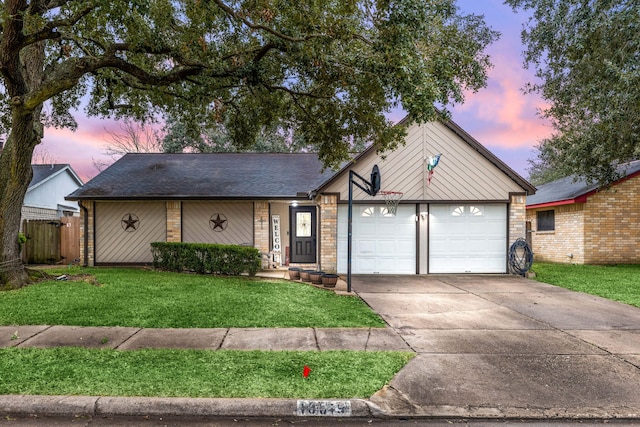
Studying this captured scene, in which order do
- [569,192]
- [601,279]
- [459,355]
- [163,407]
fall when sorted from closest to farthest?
[163,407] < [459,355] < [601,279] < [569,192]

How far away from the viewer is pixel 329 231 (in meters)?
12.7

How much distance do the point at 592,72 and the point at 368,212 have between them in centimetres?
943

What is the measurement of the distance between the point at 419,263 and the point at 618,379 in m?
8.73

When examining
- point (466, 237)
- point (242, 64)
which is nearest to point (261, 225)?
point (242, 64)

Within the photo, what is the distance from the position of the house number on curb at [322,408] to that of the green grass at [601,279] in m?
8.24

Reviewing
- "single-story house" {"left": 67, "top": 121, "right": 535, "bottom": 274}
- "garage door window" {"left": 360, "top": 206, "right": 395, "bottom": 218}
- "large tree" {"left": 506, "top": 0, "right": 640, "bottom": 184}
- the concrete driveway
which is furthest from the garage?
"large tree" {"left": 506, "top": 0, "right": 640, "bottom": 184}

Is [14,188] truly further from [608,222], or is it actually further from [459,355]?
[608,222]

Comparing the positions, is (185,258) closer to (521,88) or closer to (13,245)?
(13,245)

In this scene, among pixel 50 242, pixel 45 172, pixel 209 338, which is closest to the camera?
pixel 209 338

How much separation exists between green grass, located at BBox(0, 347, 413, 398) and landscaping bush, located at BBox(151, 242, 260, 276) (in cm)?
665

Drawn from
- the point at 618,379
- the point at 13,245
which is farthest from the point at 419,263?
the point at 13,245

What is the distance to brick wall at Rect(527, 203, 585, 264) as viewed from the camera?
1644 centimetres

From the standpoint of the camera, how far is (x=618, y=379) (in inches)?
175

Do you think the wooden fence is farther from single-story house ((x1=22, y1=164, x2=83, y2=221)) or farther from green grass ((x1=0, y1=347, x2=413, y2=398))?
green grass ((x1=0, y1=347, x2=413, y2=398))
